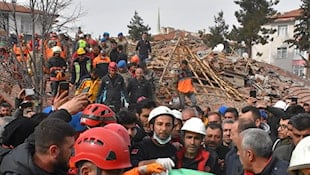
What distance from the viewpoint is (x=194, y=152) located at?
5.83 meters

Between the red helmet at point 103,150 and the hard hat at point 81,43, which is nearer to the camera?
the red helmet at point 103,150

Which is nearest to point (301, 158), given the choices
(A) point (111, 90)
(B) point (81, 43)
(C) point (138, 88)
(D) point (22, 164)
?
(D) point (22, 164)

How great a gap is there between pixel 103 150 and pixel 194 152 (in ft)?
9.34

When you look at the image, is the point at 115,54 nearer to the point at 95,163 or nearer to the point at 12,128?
the point at 12,128

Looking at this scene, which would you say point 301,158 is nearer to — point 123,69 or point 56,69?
point 56,69

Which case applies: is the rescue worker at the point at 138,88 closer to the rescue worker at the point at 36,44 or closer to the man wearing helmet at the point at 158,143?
the rescue worker at the point at 36,44

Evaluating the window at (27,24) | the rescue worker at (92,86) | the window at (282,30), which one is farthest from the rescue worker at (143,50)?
the window at (282,30)

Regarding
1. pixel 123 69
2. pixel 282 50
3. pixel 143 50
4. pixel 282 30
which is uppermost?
pixel 282 30

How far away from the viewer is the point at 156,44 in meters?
30.3

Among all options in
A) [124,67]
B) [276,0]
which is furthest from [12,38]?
[276,0]

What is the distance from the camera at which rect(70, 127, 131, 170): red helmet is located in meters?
3.07

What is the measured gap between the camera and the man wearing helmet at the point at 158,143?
5.65 m

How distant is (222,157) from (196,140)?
1063mm

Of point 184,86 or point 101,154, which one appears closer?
point 101,154
